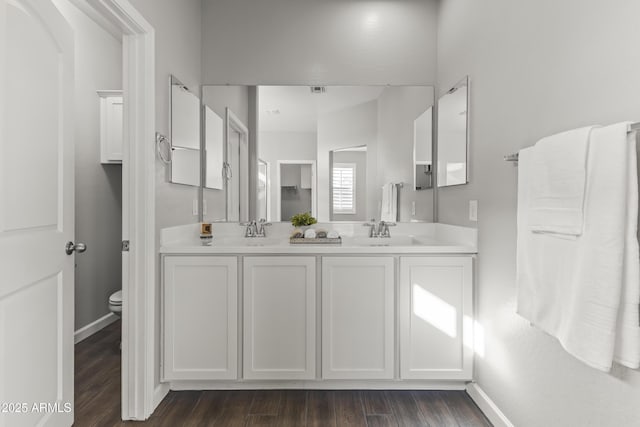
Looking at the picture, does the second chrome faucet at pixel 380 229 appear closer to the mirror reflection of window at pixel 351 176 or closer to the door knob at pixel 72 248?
the mirror reflection of window at pixel 351 176

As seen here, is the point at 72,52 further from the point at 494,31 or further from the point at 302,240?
the point at 494,31

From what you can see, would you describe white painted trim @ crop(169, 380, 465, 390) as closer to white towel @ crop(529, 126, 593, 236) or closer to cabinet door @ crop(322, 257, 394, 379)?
cabinet door @ crop(322, 257, 394, 379)

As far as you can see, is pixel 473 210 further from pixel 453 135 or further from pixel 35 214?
pixel 35 214

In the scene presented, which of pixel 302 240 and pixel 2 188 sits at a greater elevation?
pixel 2 188

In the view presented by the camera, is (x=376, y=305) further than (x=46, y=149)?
Yes

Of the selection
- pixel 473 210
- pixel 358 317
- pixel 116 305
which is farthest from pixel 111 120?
pixel 473 210

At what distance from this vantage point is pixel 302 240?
2.38 m

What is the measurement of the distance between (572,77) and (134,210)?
1991 millimetres

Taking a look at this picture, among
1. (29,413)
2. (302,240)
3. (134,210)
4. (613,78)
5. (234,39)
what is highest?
(234,39)

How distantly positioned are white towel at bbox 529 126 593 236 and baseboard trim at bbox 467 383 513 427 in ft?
3.34

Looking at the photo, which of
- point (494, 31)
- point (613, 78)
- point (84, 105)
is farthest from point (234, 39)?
point (613, 78)

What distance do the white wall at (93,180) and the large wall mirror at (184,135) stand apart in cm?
116

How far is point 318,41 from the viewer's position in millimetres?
2641

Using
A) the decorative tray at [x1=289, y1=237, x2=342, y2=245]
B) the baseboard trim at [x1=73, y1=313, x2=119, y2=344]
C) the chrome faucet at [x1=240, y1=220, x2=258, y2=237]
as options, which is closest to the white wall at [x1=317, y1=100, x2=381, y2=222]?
the decorative tray at [x1=289, y1=237, x2=342, y2=245]
